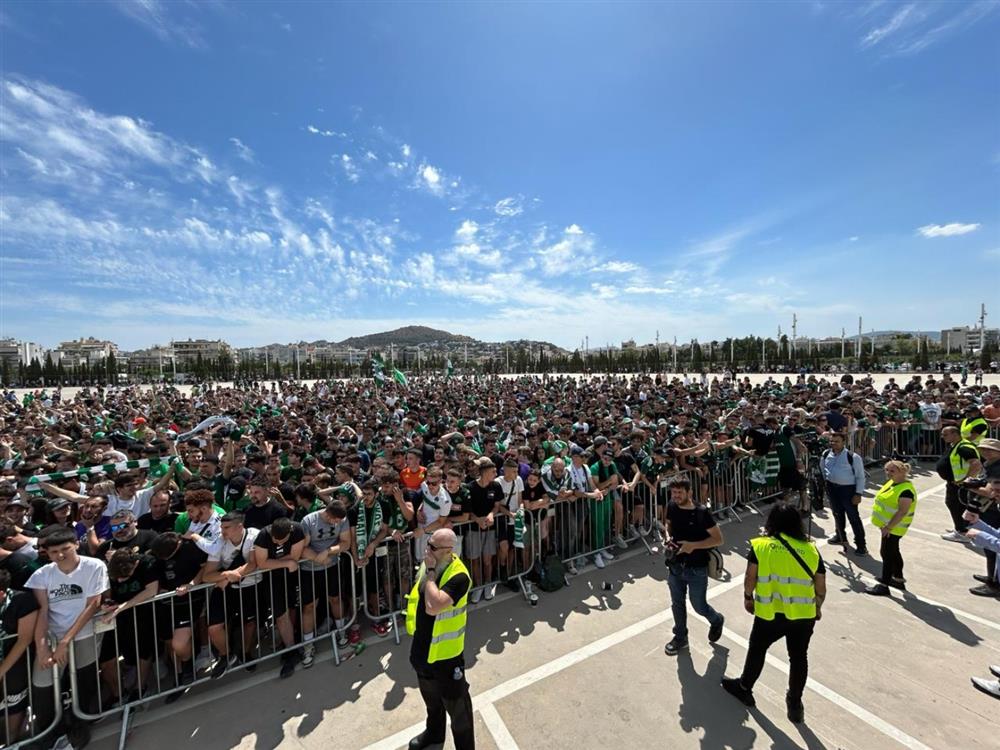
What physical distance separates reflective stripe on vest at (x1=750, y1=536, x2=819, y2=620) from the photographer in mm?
562

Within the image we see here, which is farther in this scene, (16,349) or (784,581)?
(16,349)

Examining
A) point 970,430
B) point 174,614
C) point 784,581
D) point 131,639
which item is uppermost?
point 970,430

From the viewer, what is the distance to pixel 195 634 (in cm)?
418

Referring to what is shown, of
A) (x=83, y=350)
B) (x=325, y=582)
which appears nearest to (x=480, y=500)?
(x=325, y=582)

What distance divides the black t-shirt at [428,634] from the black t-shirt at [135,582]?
2.61 m

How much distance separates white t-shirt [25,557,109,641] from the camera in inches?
132

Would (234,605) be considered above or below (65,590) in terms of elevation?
below

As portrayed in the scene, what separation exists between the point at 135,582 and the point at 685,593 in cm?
503

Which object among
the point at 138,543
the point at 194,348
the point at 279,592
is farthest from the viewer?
the point at 194,348

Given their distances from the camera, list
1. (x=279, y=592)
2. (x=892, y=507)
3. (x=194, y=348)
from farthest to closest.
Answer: (x=194, y=348) → (x=892, y=507) → (x=279, y=592)

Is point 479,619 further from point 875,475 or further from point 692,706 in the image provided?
point 875,475

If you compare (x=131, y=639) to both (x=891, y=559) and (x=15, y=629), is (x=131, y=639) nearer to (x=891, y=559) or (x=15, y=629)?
(x=15, y=629)

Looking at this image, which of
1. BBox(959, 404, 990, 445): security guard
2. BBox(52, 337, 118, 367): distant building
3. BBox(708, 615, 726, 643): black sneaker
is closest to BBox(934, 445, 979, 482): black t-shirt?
BBox(959, 404, 990, 445): security guard

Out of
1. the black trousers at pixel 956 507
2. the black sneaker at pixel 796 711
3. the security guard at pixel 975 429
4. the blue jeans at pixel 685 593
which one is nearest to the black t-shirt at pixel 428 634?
the blue jeans at pixel 685 593
